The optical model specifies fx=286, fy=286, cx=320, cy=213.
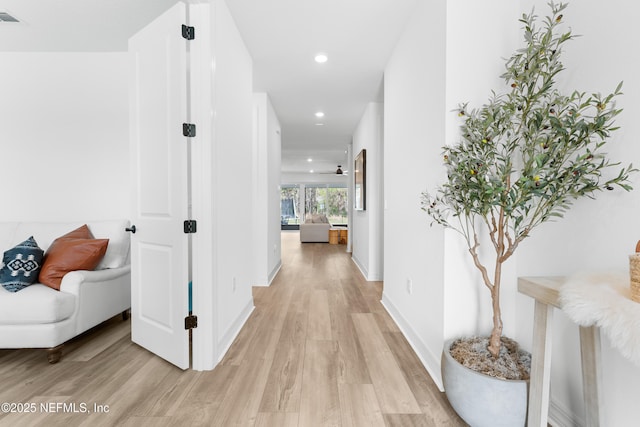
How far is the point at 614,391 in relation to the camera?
3.69 feet

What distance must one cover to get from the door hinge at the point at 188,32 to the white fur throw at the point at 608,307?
2354 millimetres

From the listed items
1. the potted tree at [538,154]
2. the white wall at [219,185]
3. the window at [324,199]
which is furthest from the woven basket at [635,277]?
the window at [324,199]

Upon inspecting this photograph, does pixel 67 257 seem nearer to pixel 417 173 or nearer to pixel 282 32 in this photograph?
pixel 282 32

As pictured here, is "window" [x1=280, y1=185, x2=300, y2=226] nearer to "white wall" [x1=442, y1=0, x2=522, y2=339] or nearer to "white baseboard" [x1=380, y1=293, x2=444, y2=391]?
"white baseboard" [x1=380, y1=293, x2=444, y2=391]

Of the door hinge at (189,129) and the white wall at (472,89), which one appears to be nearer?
the white wall at (472,89)

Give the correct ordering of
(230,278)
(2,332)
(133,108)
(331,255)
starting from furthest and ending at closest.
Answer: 1. (331,255)
2. (230,278)
3. (133,108)
4. (2,332)

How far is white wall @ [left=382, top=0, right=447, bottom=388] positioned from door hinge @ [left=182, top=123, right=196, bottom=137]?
155 centimetres

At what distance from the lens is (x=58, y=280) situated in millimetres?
2078

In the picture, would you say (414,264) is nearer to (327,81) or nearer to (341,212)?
(327,81)

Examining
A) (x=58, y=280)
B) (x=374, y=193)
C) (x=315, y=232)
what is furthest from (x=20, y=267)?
(x=315, y=232)

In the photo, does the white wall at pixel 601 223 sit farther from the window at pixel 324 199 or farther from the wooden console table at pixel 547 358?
the window at pixel 324 199

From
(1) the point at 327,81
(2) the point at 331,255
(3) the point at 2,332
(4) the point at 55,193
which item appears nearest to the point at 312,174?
(2) the point at 331,255

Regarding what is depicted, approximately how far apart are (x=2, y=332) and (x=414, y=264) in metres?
2.85

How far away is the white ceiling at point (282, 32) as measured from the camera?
7.39ft
